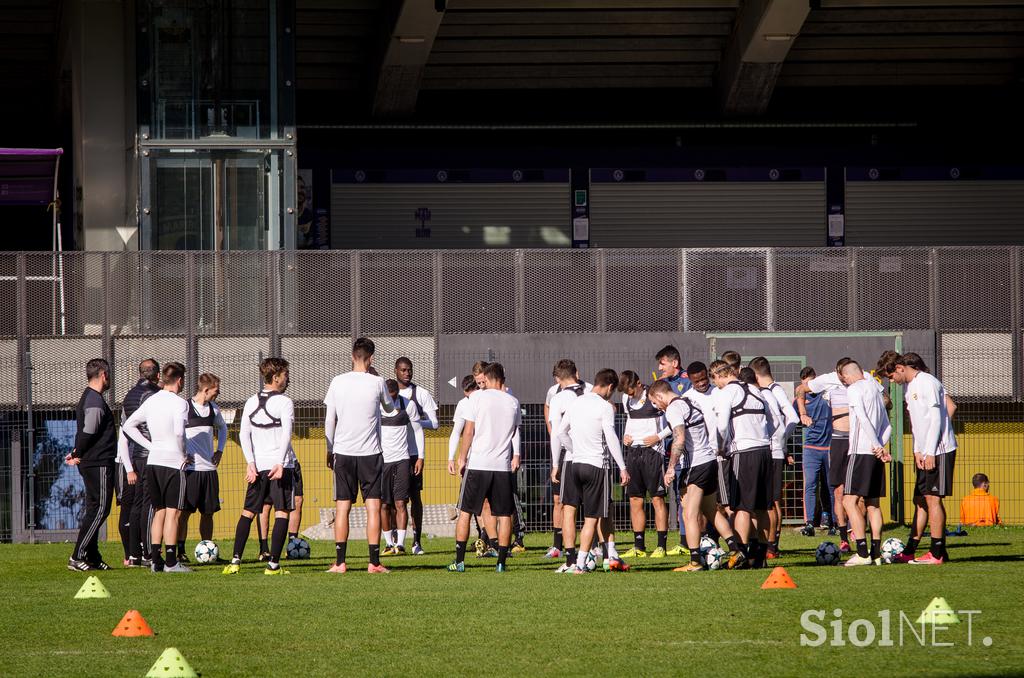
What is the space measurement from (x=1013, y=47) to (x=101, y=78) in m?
17.5

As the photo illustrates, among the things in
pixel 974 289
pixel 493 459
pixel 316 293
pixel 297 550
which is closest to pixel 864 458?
pixel 493 459

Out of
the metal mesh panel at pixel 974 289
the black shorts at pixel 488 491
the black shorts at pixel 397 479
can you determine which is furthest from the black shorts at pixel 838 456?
the metal mesh panel at pixel 974 289

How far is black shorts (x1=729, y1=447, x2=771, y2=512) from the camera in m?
11.7

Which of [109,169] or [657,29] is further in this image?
[657,29]

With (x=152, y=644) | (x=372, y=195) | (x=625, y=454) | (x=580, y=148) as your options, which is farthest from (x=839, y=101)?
(x=152, y=644)

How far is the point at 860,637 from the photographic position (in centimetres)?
788

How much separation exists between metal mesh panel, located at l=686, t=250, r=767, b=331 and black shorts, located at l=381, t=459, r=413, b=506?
5.91 metres

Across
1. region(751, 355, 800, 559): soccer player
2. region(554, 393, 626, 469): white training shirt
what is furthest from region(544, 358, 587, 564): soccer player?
region(751, 355, 800, 559): soccer player

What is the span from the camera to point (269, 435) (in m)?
12.5

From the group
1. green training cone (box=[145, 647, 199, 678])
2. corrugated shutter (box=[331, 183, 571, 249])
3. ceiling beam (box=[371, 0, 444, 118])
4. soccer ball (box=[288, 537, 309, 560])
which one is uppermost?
ceiling beam (box=[371, 0, 444, 118])

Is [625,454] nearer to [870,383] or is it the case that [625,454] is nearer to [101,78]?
[870,383]

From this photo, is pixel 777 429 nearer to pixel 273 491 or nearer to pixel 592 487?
pixel 592 487

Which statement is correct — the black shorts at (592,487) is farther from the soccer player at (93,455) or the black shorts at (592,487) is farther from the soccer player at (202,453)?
the soccer player at (93,455)

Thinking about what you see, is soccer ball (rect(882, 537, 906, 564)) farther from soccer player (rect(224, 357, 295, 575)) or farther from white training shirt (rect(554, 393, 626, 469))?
soccer player (rect(224, 357, 295, 575))
